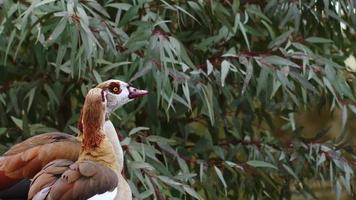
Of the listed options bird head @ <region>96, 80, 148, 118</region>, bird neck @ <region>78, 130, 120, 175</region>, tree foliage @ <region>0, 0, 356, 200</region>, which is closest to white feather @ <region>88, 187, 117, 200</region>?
bird neck @ <region>78, 130, 120, 175</region>

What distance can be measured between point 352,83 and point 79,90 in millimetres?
1131

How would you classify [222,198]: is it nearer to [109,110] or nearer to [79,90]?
[79,90]

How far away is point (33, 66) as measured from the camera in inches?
173

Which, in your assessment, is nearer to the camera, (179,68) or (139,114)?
(179,68)

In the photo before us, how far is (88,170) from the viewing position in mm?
3266

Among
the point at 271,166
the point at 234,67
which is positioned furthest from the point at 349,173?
the point at 234,67

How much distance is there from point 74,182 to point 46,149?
19.8 inches

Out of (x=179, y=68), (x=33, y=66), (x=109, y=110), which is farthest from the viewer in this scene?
(x=33, y=66)

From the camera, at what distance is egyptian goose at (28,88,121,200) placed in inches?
126

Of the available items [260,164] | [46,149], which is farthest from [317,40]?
[46,149]

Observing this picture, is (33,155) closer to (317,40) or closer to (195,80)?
(195,80)

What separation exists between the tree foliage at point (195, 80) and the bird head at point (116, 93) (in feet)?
0.61

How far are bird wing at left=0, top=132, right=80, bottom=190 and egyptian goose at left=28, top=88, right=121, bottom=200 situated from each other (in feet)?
0.65

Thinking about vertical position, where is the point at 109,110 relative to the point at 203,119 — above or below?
above
